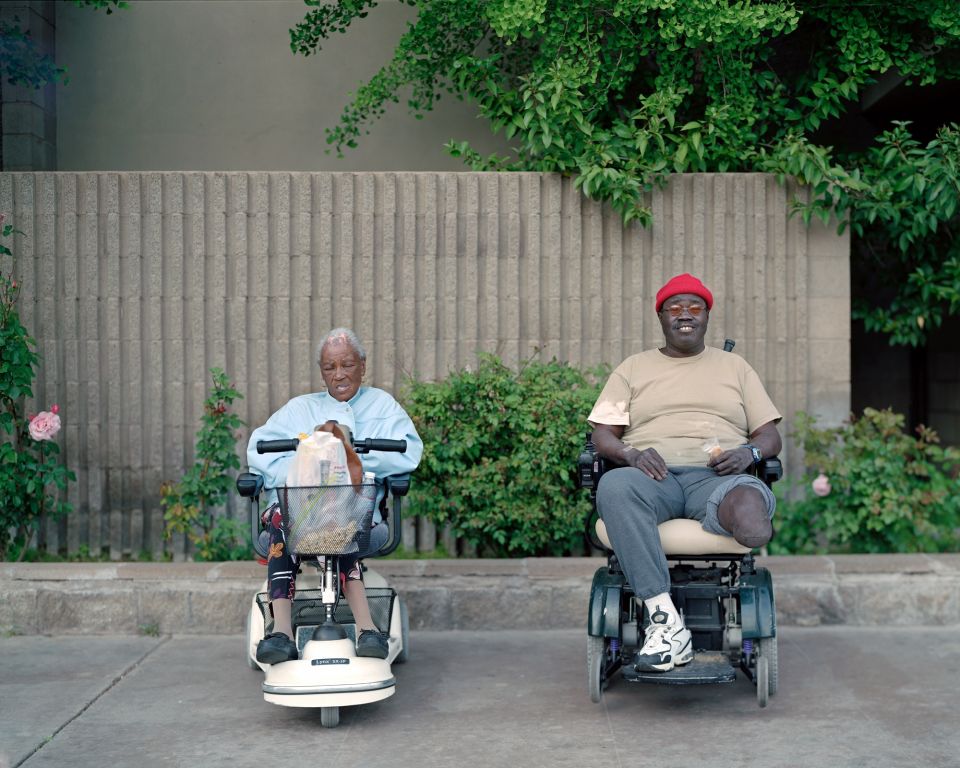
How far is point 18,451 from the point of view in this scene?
18.7 feet

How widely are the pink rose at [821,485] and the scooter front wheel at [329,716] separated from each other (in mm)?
2810

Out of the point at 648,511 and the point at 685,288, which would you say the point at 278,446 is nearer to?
the point at 648,511

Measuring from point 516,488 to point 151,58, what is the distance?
4.56m

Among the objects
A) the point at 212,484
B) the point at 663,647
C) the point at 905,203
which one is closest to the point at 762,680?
the point at 663,647

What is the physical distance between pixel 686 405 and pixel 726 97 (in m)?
2.47

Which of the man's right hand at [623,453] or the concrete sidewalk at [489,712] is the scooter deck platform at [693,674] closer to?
the concrete sidewalk at [489,712]

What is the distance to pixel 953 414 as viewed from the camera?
8.38 metres

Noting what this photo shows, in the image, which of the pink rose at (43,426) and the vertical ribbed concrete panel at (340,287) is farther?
the vertical ribbed concrete panel at (340,287)

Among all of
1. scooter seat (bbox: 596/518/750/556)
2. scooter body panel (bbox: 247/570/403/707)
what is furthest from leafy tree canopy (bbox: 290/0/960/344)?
scooter body panel (bbox: 247/570/403/707)

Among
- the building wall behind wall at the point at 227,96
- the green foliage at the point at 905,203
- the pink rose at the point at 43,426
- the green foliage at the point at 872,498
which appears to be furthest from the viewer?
the building wall behind wall at the point at 227,96

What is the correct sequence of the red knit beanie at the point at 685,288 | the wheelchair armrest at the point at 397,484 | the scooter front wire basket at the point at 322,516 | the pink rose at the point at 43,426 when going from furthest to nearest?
the pink rose at the point at 43,426, the red knit beanie at the point at 685,288, the wheelchair armrest at the point at 397,484, the scooter front wire basket at the point at 322,516

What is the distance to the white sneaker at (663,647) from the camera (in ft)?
12.4

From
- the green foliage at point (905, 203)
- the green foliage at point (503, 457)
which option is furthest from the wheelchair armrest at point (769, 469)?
the green foliage at point (905, 203)

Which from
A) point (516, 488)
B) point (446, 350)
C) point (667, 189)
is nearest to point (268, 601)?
point (516, 488)
